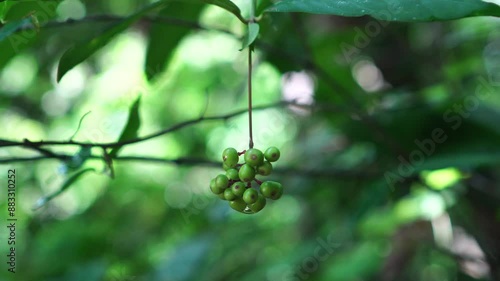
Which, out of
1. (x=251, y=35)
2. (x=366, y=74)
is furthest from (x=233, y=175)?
(x=366, y=74)

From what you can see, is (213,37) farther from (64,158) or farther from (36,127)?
(64,158)

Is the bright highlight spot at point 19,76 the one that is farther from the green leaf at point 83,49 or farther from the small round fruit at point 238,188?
the small round fruit at point 238,188

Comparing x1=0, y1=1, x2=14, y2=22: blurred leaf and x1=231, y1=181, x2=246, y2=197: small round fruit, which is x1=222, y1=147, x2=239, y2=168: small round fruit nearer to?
x1=231, y1=181, x2=246, y2=197: small round fruit

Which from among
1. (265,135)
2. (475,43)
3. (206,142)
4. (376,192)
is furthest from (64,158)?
(206,142)

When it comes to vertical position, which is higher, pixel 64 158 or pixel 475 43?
pixel 64 158

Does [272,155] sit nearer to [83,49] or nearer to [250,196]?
[250,196]

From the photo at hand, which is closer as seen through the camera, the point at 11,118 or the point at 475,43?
the point at 475,43
